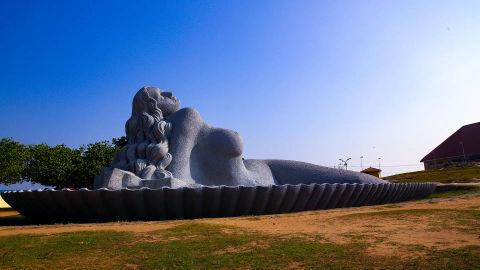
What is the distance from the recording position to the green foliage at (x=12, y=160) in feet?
88.6

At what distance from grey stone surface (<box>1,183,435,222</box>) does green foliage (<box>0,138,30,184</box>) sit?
61.6 ft

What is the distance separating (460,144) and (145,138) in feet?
153

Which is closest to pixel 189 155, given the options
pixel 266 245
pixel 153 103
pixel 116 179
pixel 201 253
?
pixel 153 103

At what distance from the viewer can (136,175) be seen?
36.8ft

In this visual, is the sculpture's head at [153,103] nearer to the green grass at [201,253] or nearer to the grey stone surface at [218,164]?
the grey stone surface at [218,164]

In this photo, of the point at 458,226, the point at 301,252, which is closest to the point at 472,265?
the point at 301,252

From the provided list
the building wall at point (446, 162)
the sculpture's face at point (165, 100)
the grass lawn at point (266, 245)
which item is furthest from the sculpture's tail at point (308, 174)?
the building wall at point (446, 162)

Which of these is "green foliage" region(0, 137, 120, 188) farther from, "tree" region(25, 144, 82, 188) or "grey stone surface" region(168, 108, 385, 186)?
"grey stone surface" region(168, 108, 385, 186)

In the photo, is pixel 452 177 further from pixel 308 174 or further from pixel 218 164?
pixel 218 164

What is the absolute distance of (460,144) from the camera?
5044 centimetres

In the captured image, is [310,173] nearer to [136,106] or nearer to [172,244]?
[136,106]

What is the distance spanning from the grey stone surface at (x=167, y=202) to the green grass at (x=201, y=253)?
1947mm

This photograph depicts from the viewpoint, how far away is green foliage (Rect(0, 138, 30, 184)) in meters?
27.0

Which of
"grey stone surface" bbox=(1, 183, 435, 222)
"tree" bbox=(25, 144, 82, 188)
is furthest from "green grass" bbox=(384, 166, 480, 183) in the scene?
"tree" bbox=(25, 144, 82, 188)
